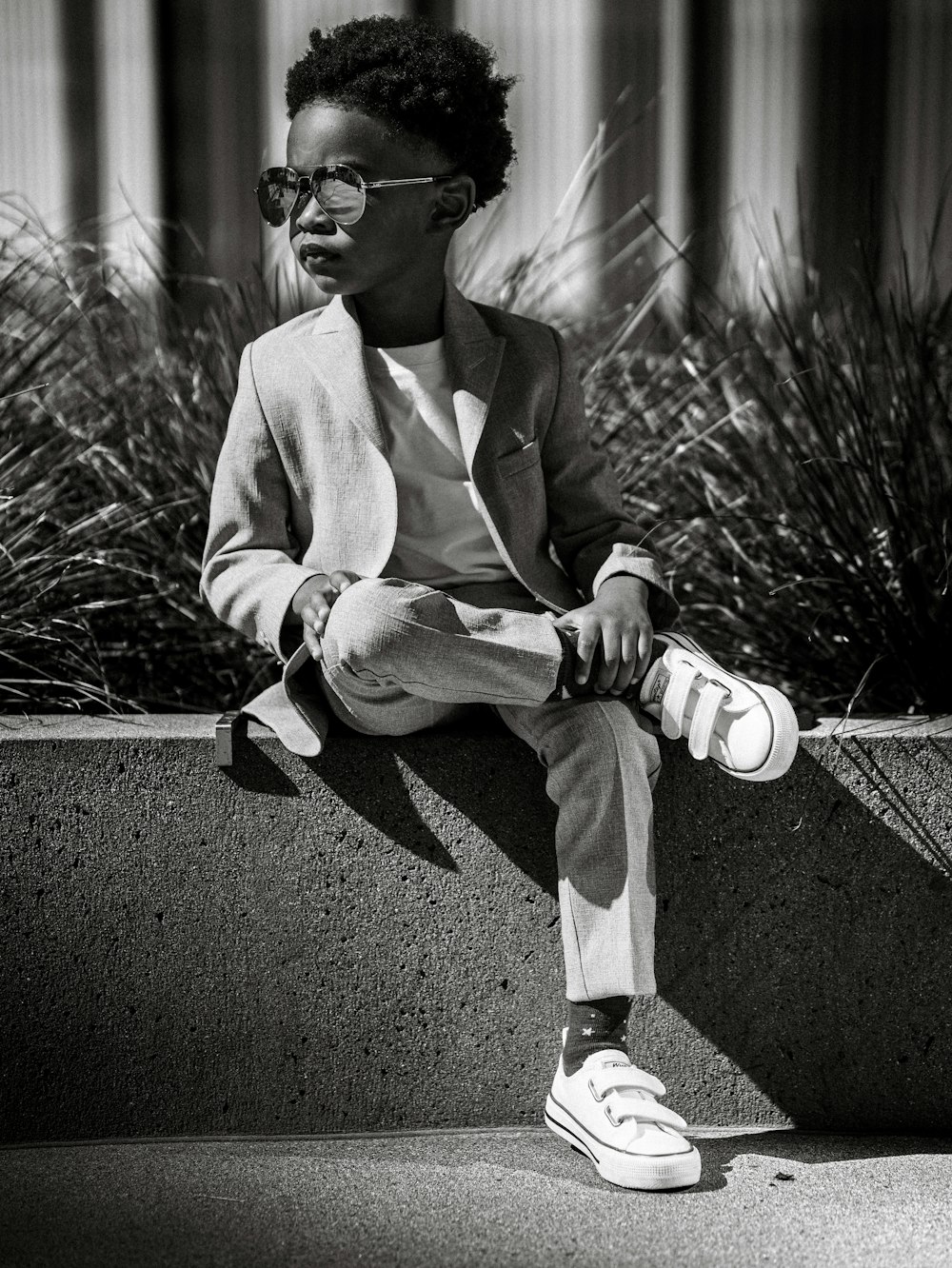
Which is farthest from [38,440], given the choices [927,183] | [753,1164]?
[927,183]

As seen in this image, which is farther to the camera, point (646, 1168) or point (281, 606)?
point (281, 606)

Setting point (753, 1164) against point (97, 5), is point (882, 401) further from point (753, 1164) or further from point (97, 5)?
point (97, 5)

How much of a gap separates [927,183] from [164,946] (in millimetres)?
6324

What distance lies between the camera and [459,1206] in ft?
5.59

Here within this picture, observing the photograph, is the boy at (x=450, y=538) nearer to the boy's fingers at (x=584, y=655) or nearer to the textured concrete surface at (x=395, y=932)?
the boy's fingers at (x=584, y=655)

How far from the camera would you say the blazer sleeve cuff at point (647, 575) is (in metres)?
1.98

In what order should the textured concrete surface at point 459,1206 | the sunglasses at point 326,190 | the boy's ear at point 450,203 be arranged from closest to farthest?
the textured concrete surface at point 459,1206, the sunglasses at point 326,190, the boy's ear at point 450,203

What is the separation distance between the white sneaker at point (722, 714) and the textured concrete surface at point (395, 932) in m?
0.21

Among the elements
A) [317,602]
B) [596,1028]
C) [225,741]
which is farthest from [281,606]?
[596,1028]

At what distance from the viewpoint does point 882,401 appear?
2.55m

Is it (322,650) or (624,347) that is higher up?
(624,347)

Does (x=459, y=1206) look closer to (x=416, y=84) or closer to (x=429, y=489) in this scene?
(x=429, y=489)

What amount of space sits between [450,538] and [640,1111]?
34.5 inches

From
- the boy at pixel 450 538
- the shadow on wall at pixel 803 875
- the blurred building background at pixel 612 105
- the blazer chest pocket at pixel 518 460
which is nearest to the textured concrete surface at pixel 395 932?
the shadow on wall at pixel 803 875
